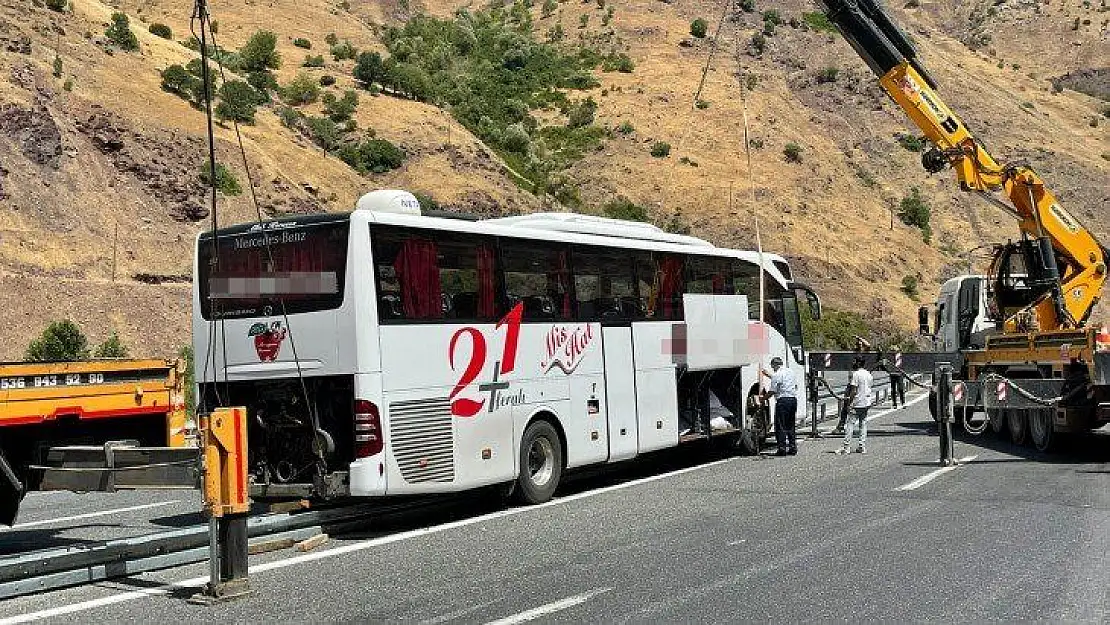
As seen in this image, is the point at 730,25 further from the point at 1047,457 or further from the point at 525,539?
the point at 525,539

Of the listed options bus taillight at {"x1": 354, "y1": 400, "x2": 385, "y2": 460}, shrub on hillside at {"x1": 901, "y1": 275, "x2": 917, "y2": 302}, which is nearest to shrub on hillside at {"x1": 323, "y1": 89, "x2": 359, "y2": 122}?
shrub on hillside at {"x1": 901, "y1": 275, "x2": 917, "y2": 302}

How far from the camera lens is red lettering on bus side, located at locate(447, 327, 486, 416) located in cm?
1301

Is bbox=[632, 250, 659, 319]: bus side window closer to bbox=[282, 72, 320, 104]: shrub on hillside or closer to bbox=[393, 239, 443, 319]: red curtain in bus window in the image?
bbox=[393, 239, 443, 319]: red curtain in bus window

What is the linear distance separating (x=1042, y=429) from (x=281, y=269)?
41.9 feet

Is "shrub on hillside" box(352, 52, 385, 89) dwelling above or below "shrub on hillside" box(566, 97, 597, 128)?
above

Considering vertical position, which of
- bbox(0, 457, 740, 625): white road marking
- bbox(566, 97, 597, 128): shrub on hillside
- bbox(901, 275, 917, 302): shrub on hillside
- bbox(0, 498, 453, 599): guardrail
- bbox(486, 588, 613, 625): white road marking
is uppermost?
bbox(566, 97, 597, 128): shrub on hillside

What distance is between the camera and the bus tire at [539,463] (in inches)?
557

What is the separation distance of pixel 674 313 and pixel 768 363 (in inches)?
147

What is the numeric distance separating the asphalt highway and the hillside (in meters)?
16.4

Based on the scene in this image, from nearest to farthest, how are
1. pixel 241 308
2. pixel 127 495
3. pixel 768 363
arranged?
pixel 241 308, pixel 127 495, pixel 768 363

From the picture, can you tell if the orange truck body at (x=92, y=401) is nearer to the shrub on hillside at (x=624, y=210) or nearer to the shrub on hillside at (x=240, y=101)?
the shrub on hillside at (x=240, y=101)

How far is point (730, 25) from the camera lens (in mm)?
98562

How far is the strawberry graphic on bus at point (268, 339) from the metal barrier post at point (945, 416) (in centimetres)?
998

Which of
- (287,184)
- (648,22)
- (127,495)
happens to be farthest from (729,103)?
(127,495)
